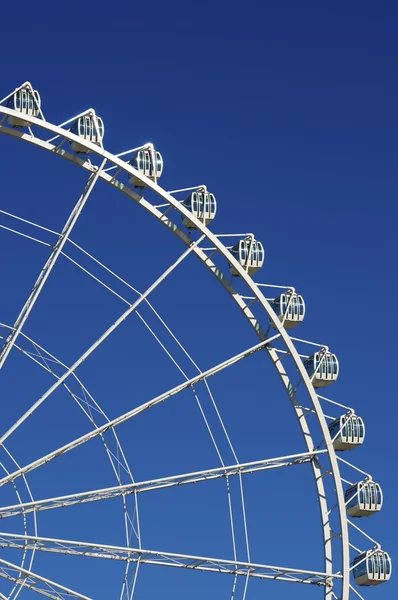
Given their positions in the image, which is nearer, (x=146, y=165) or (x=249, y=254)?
(x=146, y=165)

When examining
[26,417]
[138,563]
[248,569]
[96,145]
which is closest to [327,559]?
[248,569]

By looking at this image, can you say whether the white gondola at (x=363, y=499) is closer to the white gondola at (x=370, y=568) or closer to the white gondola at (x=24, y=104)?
the white gondola at (x=370, y=568)

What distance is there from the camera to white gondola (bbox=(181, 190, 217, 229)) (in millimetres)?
57562

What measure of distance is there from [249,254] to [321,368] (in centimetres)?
453

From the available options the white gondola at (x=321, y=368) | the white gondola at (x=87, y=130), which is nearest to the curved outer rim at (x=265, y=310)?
the white gondola at (x=87, y=130)

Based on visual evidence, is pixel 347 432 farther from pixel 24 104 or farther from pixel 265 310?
pixel 24 104

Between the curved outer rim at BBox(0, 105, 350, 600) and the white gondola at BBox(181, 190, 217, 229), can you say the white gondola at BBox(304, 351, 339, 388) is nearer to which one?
the curved outer rim at BBox(0, 105, 350, 600)

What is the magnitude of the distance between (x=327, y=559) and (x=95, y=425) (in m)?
8.84

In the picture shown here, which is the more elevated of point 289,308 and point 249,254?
point 249,254

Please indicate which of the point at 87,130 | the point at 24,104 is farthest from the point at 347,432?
the point at 24,104

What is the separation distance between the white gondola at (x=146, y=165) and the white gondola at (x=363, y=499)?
1226 cm

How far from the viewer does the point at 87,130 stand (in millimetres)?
55719

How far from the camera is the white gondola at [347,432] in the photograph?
5822 cm

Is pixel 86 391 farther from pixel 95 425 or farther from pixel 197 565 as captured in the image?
pixel 197 565
